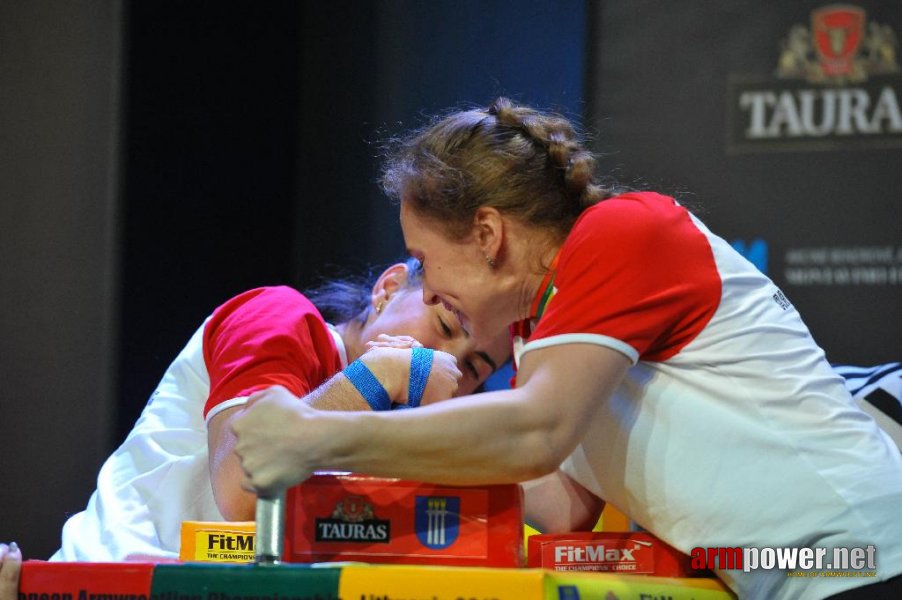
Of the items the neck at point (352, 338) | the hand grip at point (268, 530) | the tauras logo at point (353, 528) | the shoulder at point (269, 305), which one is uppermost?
the shoulder at point (269, 305)

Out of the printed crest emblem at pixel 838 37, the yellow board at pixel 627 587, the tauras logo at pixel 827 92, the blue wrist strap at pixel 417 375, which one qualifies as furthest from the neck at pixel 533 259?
the printed crest emblem at pixel 838 37

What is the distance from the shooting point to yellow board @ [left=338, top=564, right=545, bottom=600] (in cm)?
117

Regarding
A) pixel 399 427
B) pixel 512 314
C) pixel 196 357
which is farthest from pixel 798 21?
pixel 399 427

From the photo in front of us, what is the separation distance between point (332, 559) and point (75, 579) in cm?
31

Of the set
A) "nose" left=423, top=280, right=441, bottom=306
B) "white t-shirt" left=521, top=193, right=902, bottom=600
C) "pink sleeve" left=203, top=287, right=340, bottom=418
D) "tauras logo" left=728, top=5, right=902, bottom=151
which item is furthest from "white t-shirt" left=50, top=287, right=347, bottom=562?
"tauras logo" left=728, top=5, right=902, bottom=151

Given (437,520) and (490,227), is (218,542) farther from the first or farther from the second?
(490,227)

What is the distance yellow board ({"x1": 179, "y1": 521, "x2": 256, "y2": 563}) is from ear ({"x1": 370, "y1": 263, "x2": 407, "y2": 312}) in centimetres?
88

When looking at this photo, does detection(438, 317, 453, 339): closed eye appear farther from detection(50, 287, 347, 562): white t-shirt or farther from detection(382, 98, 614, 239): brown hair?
detection(382, 98, 614, 239): brown hair

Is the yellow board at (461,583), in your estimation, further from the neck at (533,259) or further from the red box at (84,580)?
the neck at (533,259)

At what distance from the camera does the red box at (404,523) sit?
1.41 meters

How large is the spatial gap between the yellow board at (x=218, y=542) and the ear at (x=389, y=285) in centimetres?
88

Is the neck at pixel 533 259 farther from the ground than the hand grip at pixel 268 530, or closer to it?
farther from the ground

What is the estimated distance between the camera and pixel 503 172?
175 cm

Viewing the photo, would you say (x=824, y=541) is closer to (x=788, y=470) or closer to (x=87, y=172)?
(x=788, y=470)
